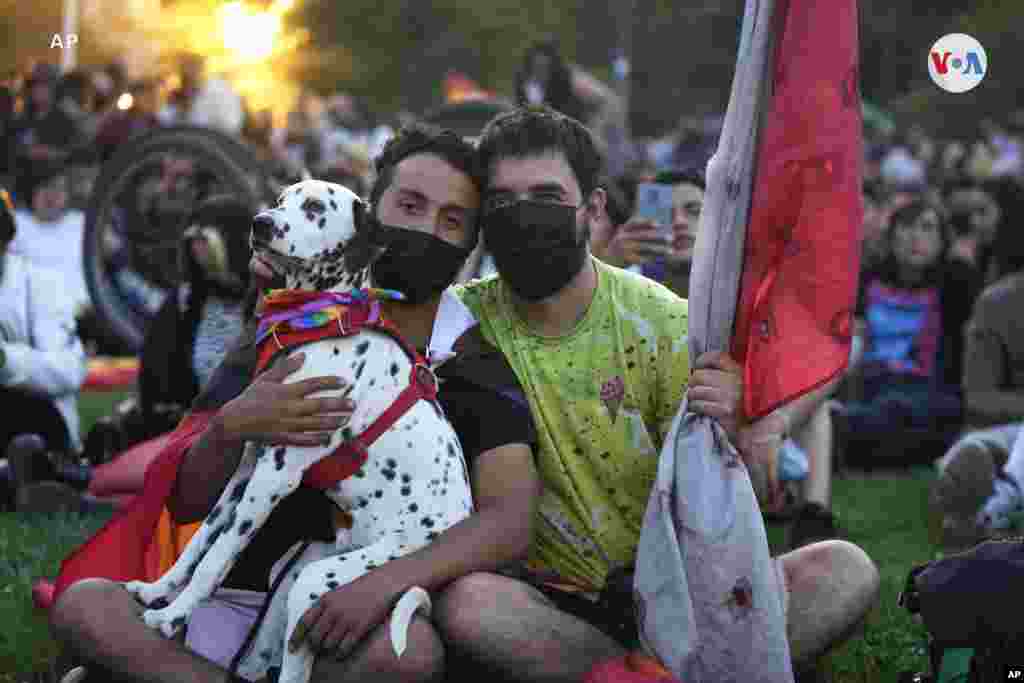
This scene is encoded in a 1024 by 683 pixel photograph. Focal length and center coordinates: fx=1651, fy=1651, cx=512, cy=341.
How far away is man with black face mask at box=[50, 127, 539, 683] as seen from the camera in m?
3.54

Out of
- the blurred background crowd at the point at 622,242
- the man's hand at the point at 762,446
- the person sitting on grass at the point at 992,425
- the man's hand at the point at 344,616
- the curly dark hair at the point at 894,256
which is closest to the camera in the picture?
the man's hand at the point at 344,616

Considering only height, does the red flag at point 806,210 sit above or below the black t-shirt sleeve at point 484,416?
above

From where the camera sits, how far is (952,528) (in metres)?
6.63

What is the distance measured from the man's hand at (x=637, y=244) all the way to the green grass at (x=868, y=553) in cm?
132

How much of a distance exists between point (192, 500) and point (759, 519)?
1.32 meters

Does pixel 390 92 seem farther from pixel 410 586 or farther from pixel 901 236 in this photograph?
pixel 410 586

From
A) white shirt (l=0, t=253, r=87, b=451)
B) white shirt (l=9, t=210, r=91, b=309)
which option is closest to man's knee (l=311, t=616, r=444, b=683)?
white shirt (l=0, t=253, r=87, b=451)

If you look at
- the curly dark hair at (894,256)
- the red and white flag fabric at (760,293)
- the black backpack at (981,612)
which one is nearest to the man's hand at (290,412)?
the red and white flag fabric at (760,293)

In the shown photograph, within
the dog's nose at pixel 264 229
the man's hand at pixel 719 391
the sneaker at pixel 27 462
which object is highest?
the dog's nose at pixel 264 229

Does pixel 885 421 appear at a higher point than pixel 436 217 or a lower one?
lower

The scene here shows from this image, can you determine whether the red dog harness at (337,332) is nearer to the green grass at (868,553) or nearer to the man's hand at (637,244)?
the green grass at (868,553)

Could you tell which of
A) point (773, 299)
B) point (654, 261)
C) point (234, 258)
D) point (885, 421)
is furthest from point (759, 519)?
point (885, 421)

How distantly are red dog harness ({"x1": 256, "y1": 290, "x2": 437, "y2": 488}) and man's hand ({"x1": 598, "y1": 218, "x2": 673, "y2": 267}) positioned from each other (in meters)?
1.77

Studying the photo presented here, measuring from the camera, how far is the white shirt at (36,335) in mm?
6961
